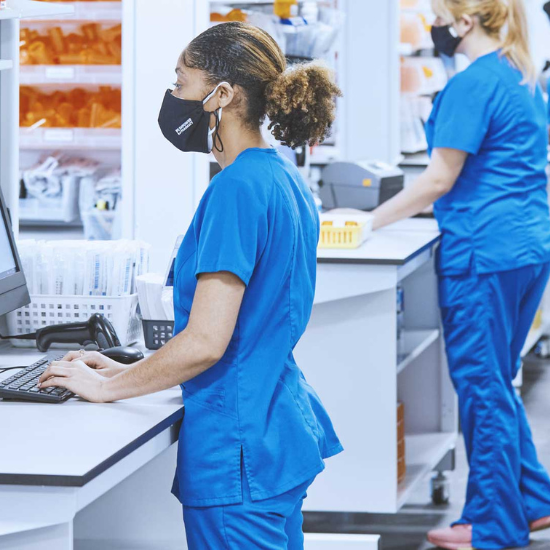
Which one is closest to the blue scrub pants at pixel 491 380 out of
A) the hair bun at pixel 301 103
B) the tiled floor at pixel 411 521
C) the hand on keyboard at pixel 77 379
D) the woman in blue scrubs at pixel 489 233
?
the woman in blue scrubs at pixel 489 233

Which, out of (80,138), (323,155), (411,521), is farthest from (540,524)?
(80,138)

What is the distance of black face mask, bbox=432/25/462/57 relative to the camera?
11.0 feet

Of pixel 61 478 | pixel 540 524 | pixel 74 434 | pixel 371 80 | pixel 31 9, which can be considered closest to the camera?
pixel 61 478

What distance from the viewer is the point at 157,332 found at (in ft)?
7.45

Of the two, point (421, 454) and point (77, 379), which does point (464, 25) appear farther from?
point (77, 379)

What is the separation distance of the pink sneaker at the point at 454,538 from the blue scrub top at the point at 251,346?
1.65m

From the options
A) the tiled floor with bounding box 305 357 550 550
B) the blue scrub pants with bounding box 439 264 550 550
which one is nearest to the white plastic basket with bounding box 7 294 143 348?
the blue scrub pants with bounding box 439 264 550 550

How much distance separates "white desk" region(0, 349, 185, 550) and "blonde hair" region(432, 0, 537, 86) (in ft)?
6.10

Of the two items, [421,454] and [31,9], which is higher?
[31,9]

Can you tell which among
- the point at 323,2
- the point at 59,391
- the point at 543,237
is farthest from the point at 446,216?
the point at 323,2

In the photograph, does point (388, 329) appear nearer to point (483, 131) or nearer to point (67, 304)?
point (483, 131)

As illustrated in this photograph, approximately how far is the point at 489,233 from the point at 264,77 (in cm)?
159

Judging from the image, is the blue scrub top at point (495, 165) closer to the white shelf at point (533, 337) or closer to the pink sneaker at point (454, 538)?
the pink sneaker at point (454, 538)

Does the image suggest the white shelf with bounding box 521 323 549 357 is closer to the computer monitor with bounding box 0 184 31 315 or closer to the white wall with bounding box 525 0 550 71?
the white wall with bounding box 525 0 550 71
